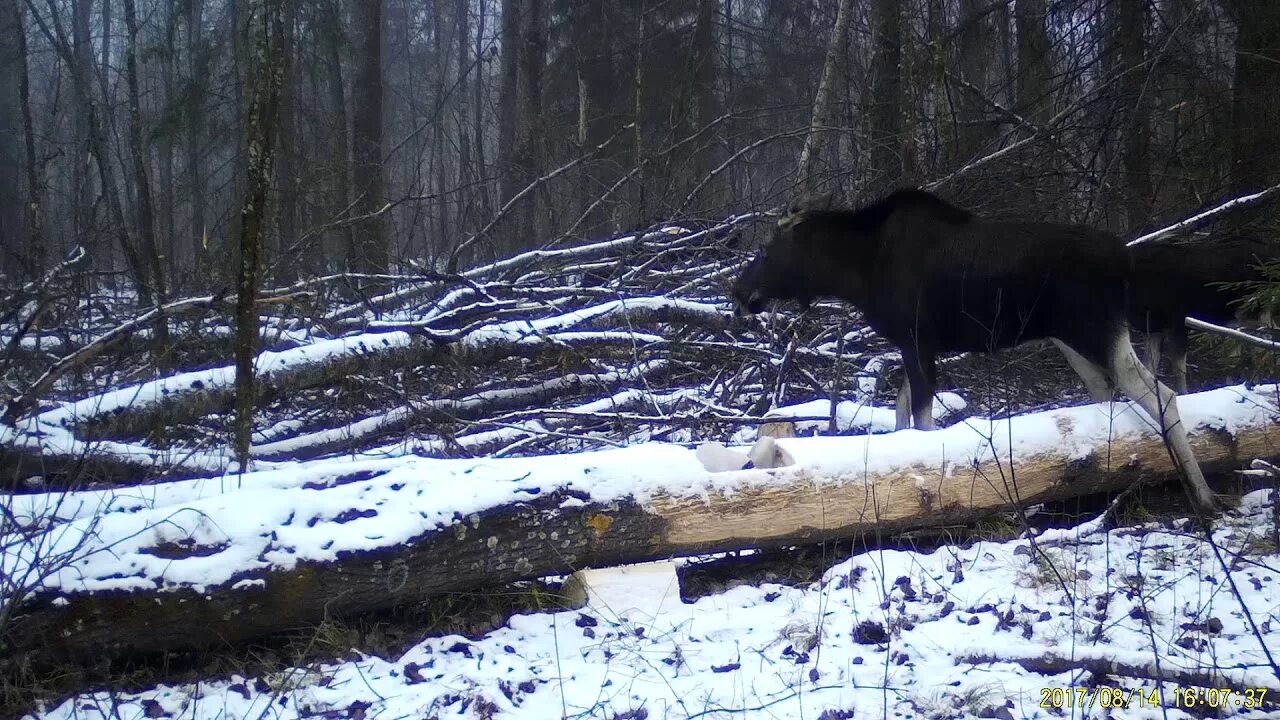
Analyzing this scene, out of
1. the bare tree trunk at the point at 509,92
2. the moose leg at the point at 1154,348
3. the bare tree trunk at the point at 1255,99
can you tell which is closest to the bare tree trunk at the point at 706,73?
the bare tree trunk at the point at 509,92

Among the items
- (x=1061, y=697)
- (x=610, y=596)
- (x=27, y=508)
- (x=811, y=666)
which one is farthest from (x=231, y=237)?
(x=1061, y=697)

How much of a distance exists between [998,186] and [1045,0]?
3.51m

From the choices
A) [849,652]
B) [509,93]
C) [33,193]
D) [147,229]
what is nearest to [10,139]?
[509,93]

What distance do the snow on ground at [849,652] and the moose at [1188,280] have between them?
2245mm

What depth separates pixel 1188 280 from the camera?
6.52m

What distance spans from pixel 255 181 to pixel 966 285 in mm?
4182

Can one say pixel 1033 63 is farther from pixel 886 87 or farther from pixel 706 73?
pixel 706 73

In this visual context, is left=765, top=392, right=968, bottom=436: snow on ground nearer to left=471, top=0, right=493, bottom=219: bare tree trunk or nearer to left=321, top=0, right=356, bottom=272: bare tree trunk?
left=471, top=0, right=493, bottom=219: bare tree trunk

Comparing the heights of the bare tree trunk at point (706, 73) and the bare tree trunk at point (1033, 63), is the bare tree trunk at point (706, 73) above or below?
above

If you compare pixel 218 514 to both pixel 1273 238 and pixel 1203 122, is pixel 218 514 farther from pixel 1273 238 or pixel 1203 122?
pixel 1203 122

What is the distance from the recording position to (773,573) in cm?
472

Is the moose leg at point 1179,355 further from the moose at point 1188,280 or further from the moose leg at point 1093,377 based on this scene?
the moose leg at point 1093,377

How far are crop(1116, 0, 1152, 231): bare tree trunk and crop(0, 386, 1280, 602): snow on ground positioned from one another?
5.48 meters

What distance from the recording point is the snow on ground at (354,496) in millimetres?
3664
